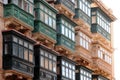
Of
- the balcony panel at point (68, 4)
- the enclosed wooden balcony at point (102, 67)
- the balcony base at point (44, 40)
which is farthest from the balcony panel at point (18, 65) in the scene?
the enclosed wooden balcony at point (102, 67)

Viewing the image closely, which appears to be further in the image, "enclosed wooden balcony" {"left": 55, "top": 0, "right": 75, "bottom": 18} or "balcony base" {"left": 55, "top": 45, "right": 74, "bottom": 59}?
"enclosed wooden balcony" {"left": 55, "top": 0, "right": 75, "bottom": 18}

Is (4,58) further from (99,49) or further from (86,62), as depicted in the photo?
(99,49)

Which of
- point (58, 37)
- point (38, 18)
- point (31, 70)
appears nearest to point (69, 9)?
point (58, 37)

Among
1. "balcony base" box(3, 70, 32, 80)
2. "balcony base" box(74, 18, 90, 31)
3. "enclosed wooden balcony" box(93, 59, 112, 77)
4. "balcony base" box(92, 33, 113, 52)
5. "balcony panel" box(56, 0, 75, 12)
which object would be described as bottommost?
"balcony base" box(3, 70, 32, 80)

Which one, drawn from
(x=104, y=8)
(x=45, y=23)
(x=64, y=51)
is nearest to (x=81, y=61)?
(x=64, y=51)

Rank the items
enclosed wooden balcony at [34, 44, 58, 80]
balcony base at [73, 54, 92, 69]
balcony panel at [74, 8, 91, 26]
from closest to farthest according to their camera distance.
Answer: enclosed wooden balcony at [34, 44, 58, 80]
balcony base at [73, 54, 92, 69]
balcony panel at [74, 8, 91, 26]

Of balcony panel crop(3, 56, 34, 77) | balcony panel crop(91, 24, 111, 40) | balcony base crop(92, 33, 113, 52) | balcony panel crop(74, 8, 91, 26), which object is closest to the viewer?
balcony panel crop(3, 56, 34, 77)

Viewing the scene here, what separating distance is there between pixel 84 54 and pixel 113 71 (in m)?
11.4

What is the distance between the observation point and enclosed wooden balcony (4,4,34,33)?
38781mm

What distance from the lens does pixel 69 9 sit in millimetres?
51219

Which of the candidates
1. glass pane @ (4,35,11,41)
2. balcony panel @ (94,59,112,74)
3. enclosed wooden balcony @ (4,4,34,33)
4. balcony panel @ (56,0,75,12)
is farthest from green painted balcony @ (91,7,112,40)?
glass pane @ (4,35,11,41)

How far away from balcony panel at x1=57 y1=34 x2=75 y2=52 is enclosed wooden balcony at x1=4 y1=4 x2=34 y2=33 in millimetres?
6474

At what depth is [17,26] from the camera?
4019cm

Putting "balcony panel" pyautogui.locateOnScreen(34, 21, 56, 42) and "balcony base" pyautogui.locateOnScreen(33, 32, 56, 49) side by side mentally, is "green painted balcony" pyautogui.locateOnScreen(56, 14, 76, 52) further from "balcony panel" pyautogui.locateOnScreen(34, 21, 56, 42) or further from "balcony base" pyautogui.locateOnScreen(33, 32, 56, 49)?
"balcony panel" pyautogui.locateOnScreen(34, 21, 56, 42)
